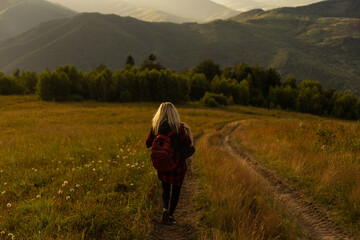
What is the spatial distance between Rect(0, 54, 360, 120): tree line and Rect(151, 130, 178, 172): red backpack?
213 feet

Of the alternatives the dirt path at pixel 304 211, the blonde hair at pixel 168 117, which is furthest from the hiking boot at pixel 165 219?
the dirt path at pixel 304 211

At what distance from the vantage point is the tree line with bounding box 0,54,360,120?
7325 centimetres

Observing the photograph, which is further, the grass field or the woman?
the woman

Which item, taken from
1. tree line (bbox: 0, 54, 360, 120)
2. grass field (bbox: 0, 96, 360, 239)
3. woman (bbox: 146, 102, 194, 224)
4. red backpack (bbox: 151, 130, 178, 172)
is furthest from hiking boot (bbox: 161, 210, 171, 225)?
tree line (bbox: 0, 54, 360, 120)

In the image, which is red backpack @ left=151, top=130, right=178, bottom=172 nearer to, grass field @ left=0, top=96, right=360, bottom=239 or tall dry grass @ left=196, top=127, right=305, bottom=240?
grass field @ left=0, top=96, right=360, bottom=239

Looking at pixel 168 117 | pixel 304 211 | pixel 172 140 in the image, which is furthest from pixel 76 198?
pixel 304 211

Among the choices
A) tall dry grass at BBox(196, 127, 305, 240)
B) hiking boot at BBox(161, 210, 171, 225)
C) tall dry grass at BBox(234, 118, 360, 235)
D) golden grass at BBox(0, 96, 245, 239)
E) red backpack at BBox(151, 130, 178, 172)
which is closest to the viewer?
golden grass at BBox(0, 96, 245, 239)

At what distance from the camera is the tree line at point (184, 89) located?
73250mm

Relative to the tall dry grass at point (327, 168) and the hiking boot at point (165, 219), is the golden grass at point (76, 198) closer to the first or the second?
the hiking boot at point (165, 219)

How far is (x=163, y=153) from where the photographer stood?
4.33m

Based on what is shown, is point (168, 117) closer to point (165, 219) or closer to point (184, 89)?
point (165, 219)

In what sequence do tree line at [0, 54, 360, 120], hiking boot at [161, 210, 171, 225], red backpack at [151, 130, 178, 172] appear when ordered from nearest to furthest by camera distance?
red backpack at [151, 130, 178, 172]
hiking boot at [161, 210, 171, 225]
tree line at [0, 54, 360, 120]

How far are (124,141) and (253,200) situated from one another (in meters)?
8.67

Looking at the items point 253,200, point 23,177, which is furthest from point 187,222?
point 23,177
